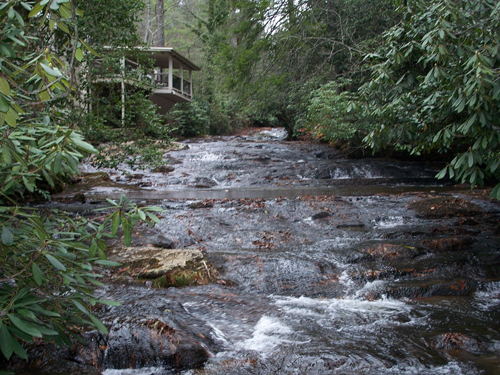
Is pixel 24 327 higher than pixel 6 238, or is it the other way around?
pixel 6 238

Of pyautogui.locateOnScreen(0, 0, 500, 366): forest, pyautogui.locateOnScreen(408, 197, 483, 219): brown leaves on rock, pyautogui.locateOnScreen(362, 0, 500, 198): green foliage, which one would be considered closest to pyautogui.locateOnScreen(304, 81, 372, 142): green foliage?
pyautogui.locateOnScreen(0, 0, 500, 366): forest

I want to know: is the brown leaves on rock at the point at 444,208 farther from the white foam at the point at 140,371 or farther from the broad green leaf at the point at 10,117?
the broad green leaf at the point at 10,117

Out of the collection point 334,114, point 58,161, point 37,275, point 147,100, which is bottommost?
point 37,275

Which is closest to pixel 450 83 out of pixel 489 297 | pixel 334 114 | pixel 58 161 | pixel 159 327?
pixel 489 297

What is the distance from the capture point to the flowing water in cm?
335

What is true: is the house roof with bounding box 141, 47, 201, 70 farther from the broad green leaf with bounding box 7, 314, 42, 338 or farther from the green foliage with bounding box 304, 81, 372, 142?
the broad green leaf with bounding box 7, 314, 42, 338

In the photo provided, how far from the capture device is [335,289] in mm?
5020

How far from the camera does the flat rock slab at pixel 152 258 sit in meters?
4.86

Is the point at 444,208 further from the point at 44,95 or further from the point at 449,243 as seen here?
the point at 44,95

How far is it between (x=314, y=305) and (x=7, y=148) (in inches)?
134

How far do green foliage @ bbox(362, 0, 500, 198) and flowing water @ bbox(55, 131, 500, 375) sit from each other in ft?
4.50

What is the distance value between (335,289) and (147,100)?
18.1 feet

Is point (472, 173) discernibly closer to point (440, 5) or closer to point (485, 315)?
point (485, 315)

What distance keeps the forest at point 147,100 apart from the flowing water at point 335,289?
1079 mm
